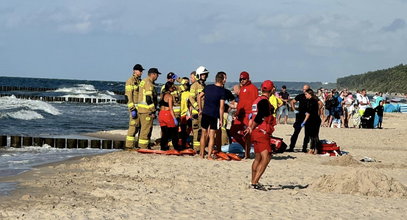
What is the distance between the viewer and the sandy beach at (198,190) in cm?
850

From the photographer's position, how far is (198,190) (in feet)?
33.7

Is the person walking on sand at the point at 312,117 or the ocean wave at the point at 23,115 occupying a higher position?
the person walking on sand at the point at 312,117

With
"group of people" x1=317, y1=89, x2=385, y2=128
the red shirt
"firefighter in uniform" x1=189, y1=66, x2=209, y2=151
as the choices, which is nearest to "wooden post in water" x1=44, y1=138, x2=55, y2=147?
"firefighter in uniform" x1=189, y1=66, x2=209, y2=151

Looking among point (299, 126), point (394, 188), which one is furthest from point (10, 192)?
point (299, 126)

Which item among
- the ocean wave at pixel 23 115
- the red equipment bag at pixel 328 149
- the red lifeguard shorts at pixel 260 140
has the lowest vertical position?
the ocean wave at pixel 23 115

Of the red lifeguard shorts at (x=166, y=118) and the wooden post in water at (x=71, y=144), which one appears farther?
the wooden post in water at (x=71, y=144)

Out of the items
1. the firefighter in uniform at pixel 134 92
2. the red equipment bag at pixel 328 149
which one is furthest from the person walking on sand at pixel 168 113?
the red equipment bag at pixel 328 149

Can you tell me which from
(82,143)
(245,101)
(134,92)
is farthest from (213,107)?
(82,143)

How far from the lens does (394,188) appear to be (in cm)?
1065

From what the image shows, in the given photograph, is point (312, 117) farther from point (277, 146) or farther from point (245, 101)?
point (245, 101)

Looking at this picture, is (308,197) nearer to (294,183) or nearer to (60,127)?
(294,183)

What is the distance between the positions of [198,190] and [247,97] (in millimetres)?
4209

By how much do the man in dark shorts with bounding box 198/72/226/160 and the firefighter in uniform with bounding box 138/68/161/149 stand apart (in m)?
1.30

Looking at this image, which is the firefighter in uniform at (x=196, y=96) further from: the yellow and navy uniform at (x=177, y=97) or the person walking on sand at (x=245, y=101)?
the person walking on sand at (x=245, y=101)
